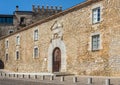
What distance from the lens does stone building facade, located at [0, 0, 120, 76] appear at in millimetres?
23078

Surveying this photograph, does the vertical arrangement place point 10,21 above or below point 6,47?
above

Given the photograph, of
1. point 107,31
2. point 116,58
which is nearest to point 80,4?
point 107,31

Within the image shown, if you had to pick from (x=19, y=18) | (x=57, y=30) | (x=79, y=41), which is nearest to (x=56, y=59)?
(x=57, y=30)

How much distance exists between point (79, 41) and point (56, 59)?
5679mm

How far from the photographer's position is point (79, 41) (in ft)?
89.6

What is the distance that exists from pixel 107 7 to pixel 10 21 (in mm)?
43530

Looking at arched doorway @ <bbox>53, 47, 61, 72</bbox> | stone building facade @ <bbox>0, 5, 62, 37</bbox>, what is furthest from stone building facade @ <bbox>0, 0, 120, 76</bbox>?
stone building facade @ <bbox>0, 5, 62, 37</bbox>

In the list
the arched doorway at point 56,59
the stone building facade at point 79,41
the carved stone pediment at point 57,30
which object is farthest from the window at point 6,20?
the arched doorway at point 56,59

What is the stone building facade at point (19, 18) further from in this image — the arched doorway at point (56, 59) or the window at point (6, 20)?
the arched doorway at point (56, 59)

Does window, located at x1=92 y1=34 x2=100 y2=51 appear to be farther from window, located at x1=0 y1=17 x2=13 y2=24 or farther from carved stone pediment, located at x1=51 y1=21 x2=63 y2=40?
window, located at x1=0 y1=17 x2=13 y2=24

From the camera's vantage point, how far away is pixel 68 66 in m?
29.0

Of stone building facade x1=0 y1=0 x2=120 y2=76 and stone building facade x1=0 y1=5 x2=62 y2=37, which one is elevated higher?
stone building facade x1=0 y1=5 x2=62 y2=37

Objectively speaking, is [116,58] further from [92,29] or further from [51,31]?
[51,31]

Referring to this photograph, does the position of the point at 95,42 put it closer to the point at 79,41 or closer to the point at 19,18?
the point at 79,41
